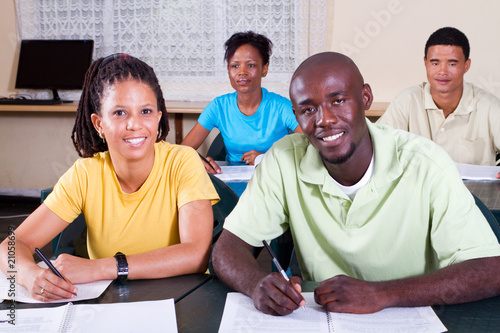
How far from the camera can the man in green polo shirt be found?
117cm

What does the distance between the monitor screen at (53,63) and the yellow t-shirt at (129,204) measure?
3108mm

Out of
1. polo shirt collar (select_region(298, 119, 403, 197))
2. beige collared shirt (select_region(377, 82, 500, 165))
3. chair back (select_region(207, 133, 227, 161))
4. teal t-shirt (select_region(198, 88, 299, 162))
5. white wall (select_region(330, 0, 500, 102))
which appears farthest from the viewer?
white wall (select_region(330, 0, 500, 102))

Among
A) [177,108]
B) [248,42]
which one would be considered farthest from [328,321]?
[177,108]

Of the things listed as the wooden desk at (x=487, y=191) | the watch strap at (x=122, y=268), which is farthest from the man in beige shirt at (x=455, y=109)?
the watch strap at (x=122, y=268)

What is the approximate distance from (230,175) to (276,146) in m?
0.98

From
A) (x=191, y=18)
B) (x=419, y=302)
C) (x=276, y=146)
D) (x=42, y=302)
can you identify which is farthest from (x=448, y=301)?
(x=191, y=18)

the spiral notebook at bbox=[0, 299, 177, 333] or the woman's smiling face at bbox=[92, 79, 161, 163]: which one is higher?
the woman's smiling face at bbox=[92, 79, 161, 163]

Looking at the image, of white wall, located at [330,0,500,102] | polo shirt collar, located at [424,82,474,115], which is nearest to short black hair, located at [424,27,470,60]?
polo shirt collar, located at [424,82,474,115]

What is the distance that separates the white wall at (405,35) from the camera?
4180mm

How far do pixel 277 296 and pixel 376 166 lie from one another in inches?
17.7

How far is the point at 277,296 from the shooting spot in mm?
1046

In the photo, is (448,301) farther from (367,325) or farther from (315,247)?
(315,247)

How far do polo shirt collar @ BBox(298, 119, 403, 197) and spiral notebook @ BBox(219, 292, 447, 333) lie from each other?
0.34m

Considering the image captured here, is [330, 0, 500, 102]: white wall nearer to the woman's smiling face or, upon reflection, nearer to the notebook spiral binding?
the woman's smiling face
